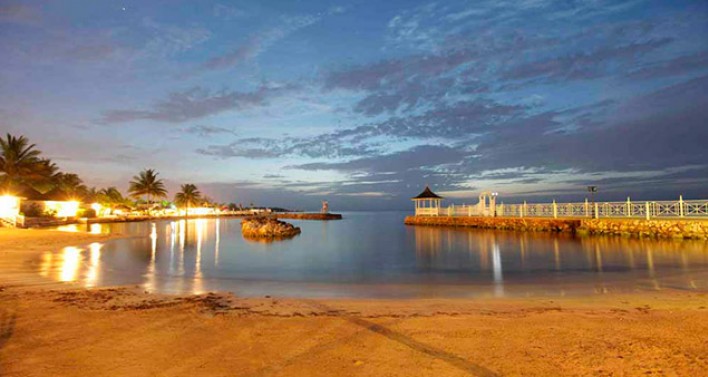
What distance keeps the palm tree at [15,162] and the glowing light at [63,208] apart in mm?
4879

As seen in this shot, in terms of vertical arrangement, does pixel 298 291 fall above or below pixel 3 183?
below

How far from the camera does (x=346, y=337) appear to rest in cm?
522

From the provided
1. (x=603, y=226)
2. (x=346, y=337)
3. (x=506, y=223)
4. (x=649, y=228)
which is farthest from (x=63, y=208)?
(x=649, y=228)

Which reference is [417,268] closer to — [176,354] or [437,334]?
[437,334]

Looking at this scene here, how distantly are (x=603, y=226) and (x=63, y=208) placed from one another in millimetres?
59592

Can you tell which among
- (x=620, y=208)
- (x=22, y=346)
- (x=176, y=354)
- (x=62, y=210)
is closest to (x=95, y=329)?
(x=22, y=346)

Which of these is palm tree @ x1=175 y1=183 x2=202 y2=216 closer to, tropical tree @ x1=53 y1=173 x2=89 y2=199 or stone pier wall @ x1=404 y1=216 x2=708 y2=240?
tropical tree @ x1=53 y1=173 x2=89 y2=199

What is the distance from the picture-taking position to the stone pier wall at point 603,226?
21375mm

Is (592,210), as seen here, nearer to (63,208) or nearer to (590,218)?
(590,218)

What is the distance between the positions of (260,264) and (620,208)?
2692 centimetres

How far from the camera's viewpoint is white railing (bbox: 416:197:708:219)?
74.8 ft

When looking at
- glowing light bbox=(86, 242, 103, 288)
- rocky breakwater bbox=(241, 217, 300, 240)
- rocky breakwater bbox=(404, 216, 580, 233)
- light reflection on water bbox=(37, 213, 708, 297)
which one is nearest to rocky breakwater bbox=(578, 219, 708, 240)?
rocky breakwater bbox=(404, 216, 580, 233)

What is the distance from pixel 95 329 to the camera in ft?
17.9

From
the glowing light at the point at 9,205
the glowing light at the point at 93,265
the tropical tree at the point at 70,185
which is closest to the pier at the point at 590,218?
the glowing light at the point at 93,265
